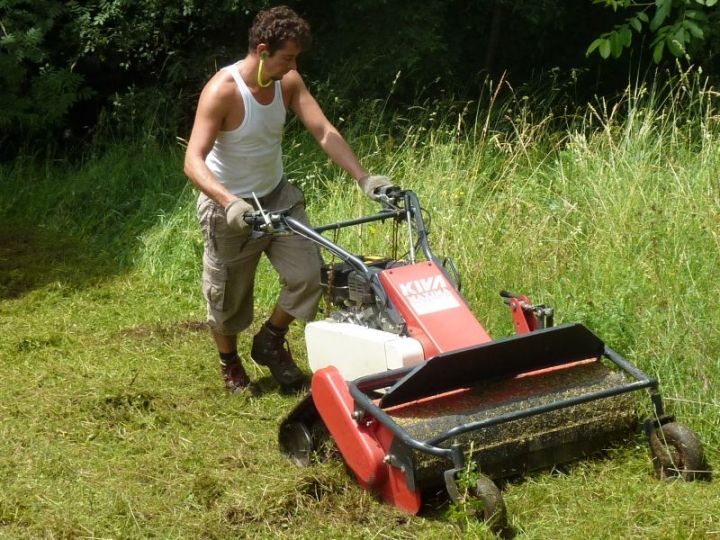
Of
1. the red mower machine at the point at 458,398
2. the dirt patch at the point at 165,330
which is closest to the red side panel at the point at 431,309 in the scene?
the red mower machine at the point at 458,398

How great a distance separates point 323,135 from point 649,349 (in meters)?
1.64

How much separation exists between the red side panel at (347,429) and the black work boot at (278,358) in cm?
122

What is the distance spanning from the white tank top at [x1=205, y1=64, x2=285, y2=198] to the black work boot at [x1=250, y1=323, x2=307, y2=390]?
69cm

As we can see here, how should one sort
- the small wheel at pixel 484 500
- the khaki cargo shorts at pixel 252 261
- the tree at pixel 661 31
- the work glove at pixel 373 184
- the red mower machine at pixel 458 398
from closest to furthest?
the small wheel at pixel 484 500 < the red mower machine at pixel 458 398 < the work glove at pixel 373 184 < the khaki cargo shorts at pixel 252 261 < the tree at pixel 661 31

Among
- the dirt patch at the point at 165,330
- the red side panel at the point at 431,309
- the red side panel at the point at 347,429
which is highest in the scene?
the red side panel at the point at 431,309

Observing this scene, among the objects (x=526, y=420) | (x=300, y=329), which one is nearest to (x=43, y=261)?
(x=300, y=329)

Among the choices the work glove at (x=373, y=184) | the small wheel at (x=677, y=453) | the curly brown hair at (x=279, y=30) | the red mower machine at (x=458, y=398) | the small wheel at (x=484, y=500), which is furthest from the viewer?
the work glove at (x=373, y=184)

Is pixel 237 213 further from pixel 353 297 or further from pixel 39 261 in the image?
pixel 39 261

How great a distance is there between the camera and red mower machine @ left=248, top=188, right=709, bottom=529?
393 centimetres

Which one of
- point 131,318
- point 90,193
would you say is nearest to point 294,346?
point 131,318

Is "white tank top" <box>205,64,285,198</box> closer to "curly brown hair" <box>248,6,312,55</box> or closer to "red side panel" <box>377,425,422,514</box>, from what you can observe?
"curly brown hair" <box>248,6,312,55</box>

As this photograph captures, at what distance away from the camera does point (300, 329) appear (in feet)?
21.0

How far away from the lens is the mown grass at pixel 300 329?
4.09 m

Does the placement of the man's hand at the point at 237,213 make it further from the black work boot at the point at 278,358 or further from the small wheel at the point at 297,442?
the black work boot at the point at 278,358
